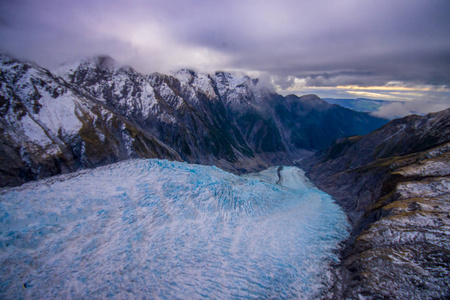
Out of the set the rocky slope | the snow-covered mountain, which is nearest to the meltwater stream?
the rocky slope

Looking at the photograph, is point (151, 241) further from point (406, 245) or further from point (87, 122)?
point (87, 122)

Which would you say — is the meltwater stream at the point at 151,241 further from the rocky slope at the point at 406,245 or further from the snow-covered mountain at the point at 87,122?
the snow-covered mountain at the point at 87,122

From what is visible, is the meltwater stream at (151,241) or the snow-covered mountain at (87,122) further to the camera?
the snow-covered mountain at (87,122)

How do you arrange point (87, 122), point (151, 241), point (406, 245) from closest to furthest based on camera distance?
point (406, 245) < point (151, 241) < point (87, 122)

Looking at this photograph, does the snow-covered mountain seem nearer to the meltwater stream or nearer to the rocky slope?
the meltwater stream

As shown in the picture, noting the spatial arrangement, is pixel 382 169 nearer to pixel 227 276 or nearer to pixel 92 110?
pixel 227 276

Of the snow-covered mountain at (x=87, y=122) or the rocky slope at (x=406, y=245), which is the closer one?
the rocky slope at (x=406, y=245)

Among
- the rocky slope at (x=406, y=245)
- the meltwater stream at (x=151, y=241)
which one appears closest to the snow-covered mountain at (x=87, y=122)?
the meltwater stream at (x=151, y=241)

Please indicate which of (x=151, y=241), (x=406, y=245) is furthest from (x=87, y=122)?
(x=406, y=245)
